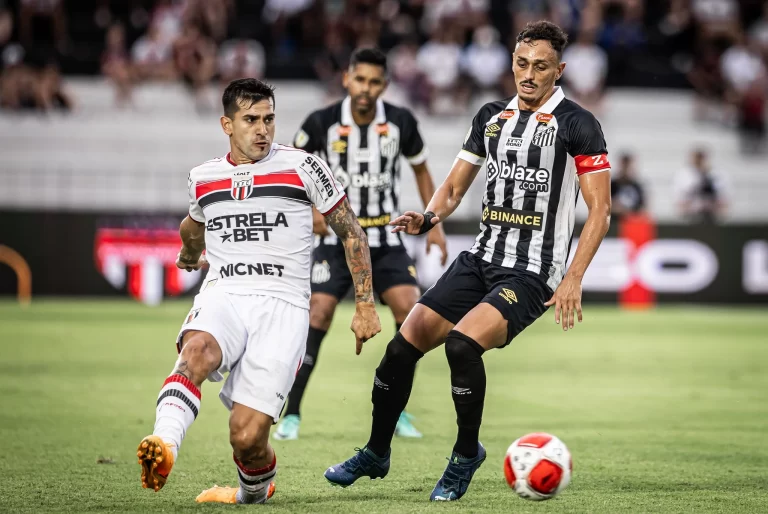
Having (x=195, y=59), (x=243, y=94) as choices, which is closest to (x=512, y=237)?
(x=243, y=94)

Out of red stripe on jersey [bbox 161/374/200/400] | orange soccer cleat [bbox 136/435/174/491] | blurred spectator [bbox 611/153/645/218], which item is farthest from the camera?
blurred spectator [bbox 611/153/645/218]

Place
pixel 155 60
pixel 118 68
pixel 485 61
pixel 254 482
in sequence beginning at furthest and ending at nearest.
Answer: pixel 155 60 → pixel 118 68 → pixel 485 61 → pixel 254 482

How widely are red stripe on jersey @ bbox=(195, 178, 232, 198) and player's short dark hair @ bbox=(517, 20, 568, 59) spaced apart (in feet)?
5.61

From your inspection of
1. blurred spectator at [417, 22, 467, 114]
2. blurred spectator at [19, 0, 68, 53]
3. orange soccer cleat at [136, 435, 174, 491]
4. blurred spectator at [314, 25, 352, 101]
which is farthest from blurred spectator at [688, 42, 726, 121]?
orange soccer cleat at [136, 435, 174, 491]

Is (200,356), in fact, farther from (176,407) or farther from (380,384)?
(380,384)

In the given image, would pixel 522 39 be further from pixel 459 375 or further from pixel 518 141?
pixel 459 375

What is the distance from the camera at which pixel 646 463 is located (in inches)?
277

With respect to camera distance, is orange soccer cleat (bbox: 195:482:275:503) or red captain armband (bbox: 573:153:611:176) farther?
red captain armband (bbox: 573:153:611:176)

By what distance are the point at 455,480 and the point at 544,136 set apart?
183 cm

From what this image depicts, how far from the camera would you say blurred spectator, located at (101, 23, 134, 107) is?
22.5 meters

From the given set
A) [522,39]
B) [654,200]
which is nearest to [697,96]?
[654,200]

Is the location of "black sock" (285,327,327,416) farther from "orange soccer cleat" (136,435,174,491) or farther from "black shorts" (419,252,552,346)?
"orange soccer cleat" (136,435,174,491)

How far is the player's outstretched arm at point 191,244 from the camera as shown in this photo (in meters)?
6.19

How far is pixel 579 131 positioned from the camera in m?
6.00
